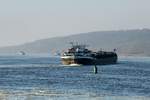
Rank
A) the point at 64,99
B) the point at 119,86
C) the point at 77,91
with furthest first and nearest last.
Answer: the point at 119,86 → the point at 77,91 → the point at 64,99

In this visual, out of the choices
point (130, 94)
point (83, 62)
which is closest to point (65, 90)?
point (130, 94)

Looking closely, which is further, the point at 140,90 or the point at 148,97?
the point at 140,90

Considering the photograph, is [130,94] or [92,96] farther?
[130,94]

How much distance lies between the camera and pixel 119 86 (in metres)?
101

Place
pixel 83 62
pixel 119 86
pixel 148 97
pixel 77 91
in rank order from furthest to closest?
pixel 83 62 < pixel 119 86 < pixel 77 91 < pixel 148 97

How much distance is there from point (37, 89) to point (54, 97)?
1199 centimetres

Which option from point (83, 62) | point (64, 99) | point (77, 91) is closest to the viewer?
point (64, 99)

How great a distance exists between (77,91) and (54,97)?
9.87 metres

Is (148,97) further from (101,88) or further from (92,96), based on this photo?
(101,88)

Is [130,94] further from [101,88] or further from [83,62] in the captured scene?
[83,62]

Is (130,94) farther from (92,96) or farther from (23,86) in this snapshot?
(23,86)

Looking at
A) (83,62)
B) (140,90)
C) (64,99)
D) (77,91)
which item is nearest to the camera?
(64,99)

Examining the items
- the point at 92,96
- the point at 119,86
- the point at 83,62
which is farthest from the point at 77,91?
the point at 83,62

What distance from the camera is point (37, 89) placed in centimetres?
8925
